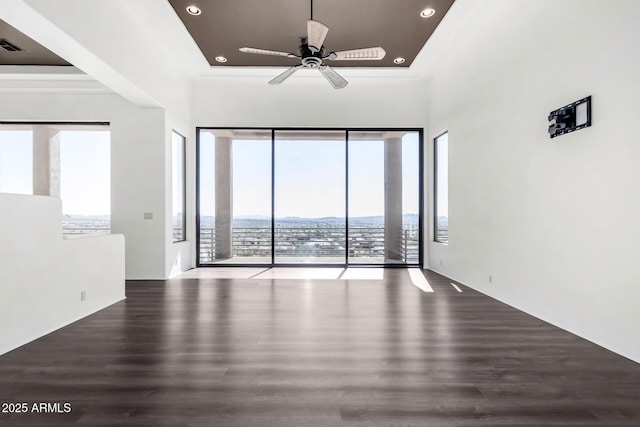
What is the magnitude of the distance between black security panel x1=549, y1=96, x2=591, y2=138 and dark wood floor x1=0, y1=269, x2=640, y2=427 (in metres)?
1.90

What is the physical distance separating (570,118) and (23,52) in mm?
7071

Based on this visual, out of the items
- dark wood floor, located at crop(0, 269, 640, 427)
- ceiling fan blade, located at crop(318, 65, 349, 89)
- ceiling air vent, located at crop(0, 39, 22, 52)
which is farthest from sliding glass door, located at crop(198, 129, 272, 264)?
dark wood floor, located at crop(0, 269, 640, 427)

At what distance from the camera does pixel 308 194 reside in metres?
7.02

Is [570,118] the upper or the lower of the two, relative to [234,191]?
upper

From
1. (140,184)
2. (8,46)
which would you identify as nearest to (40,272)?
(140,184)

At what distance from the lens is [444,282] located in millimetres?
5551

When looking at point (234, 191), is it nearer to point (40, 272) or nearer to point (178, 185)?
point (178, 185)

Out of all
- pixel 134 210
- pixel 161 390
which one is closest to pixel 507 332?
pixel 161 390

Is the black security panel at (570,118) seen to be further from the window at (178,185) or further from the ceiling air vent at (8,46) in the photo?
the ceiling air vent at (8,46)

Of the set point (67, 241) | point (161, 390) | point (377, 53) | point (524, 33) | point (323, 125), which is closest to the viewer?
point (161, 390)

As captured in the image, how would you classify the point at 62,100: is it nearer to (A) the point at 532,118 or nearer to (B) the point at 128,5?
(B) the point at 128,5

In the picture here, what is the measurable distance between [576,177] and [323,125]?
4652mm

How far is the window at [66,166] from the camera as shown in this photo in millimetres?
5949

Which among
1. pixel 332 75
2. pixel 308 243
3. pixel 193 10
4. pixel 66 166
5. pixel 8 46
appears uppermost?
pixel 193 10
